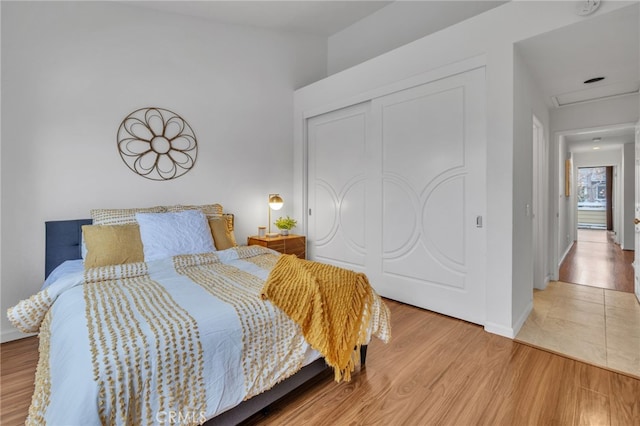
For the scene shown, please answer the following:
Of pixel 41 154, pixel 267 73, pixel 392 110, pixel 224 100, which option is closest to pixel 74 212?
pixel 41 154

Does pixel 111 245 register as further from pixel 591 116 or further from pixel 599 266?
pixel 599 266

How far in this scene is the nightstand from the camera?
11.5ft

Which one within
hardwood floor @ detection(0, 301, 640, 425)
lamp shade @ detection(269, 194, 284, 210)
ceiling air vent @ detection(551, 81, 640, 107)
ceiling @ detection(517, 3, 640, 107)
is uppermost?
ceiling air vent @ detection(551, 81, 640, 107)

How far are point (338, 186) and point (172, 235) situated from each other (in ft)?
6.52

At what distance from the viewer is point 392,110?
122 inches

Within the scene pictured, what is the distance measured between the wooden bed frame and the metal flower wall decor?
2.36ft

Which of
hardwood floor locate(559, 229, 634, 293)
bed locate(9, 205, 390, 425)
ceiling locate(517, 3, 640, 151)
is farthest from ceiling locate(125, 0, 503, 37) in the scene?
hardwood floor locate(559, 229, 634, 293)

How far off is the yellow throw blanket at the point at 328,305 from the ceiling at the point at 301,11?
2.92 meters

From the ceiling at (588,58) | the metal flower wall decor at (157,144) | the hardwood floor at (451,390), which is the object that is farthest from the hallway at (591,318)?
the metal flower wall decor at (157,144)

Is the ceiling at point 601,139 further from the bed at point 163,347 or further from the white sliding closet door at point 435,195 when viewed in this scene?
the bed at point 163,347

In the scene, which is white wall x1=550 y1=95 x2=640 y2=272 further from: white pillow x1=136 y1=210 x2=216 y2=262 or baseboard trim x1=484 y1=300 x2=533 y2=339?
white pillow x1=136 y1=210 x2=216 y2=262

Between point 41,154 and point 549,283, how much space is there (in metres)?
5.47

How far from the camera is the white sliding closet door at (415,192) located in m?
2.59

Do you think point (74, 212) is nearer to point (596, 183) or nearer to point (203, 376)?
point (203, 376)
